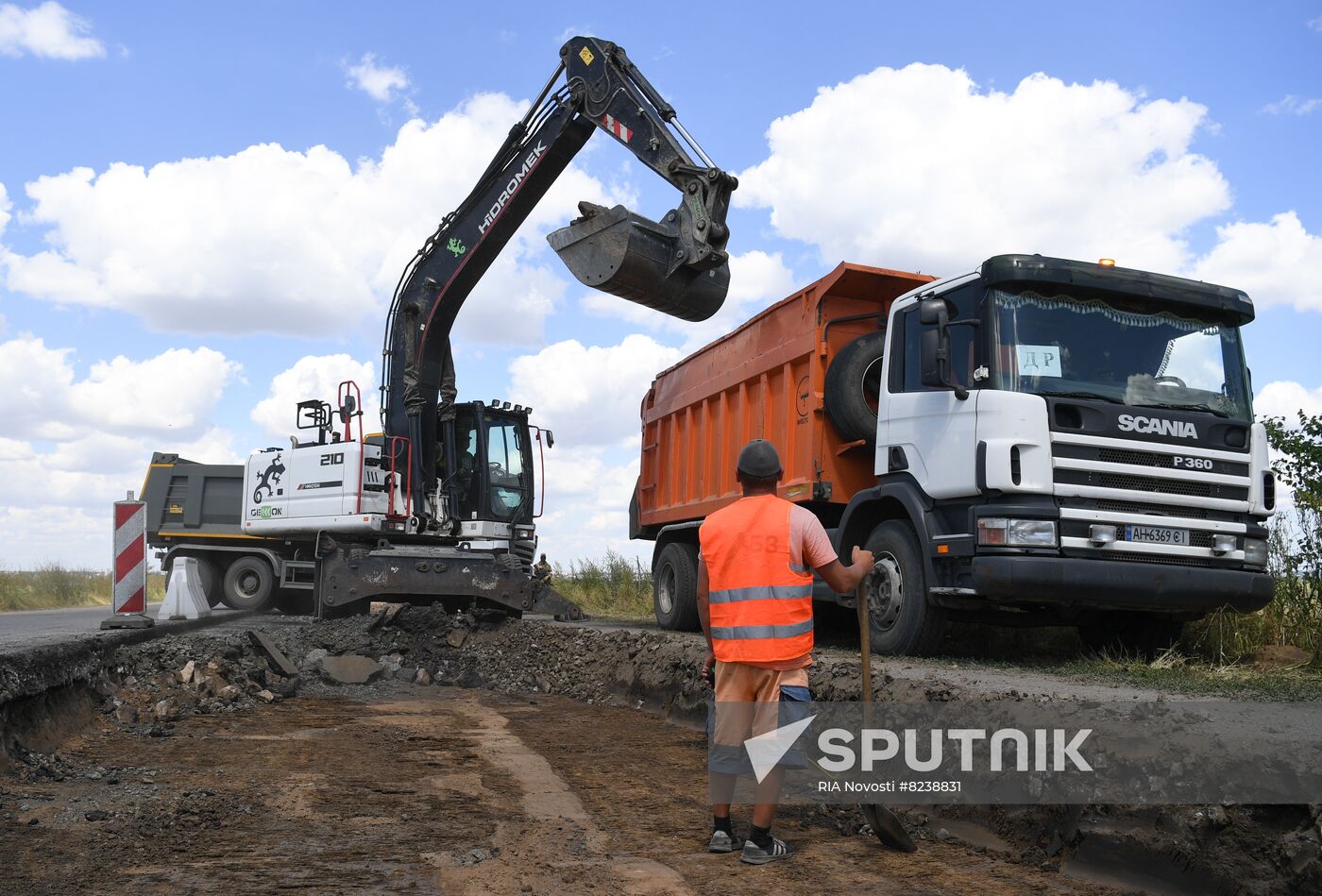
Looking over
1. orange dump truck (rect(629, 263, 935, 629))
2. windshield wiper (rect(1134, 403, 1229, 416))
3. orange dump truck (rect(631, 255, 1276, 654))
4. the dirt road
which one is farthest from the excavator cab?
windshield wiper (rect(1134, 403, 1229, 416))

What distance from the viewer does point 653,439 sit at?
1332cm

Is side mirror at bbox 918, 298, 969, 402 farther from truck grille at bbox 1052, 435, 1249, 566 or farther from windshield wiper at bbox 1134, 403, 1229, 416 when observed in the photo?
windshield wiper at bbox 1134, 403, 1229, 416

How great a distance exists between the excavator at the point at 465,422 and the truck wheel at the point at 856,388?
214 cm

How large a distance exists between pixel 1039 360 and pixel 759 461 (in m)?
3.46

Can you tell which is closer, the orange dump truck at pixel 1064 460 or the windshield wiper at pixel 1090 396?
the orange dump truck at pixel 1064 460

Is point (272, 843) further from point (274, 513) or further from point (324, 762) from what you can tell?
point (274, 513)

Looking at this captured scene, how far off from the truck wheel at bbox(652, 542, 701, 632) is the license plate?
4968mm

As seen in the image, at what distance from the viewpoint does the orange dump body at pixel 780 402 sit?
905 centimetres

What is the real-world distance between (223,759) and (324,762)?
0.59m

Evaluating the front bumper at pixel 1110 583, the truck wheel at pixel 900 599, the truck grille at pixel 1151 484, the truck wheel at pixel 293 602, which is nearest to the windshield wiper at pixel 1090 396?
the truck grille at pixel 1151 484

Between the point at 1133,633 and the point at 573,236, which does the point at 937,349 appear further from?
the point at 573,236

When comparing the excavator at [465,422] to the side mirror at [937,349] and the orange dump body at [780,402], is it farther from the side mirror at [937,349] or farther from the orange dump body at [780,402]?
the side mirror at [937,349]

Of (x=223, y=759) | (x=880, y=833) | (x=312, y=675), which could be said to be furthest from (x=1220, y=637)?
(x=312, y=675)

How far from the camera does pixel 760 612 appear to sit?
4.38 metres
